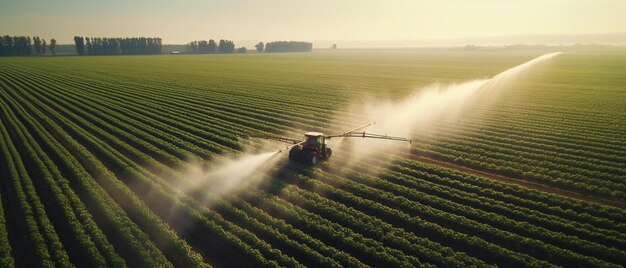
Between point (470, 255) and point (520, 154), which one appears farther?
point (520, 154)

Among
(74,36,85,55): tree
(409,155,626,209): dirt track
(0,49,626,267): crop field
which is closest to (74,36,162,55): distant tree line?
(74,36,85,55): tree

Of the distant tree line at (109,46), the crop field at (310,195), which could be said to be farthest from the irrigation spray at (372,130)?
the distant tree line at (109,46)

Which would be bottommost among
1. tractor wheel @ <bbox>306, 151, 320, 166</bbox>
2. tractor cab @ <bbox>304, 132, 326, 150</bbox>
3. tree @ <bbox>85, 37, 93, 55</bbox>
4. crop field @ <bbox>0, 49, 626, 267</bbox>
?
crop field @ <bbox>0, 49, 626, 267</bbox>

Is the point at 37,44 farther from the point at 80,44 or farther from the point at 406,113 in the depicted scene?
the point at 406,113

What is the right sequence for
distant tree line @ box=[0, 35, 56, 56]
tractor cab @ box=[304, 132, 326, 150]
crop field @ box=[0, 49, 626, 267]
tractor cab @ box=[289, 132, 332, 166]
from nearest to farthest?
1. crop field @ box=[0, 49, 626, 267]
2. tractor cab @ box=[304, 132, 326, 150]
3. tractor cab @ box=[289, 132, 332, 166]
4. distant tree line @ box=[0, 35, 56, 56]

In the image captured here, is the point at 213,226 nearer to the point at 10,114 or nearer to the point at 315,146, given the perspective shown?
the point at 315,146

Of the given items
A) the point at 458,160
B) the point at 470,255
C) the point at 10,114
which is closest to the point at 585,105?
the point at 458,160

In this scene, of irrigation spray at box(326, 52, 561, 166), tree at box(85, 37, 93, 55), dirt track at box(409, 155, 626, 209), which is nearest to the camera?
dirt track at box(409, 155, 626, 209)

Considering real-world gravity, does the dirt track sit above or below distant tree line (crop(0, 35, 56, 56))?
below

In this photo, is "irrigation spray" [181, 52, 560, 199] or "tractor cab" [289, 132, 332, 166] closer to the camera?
"irrigation spray" [181, 52, 560, 199]

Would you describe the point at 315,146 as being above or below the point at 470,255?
above

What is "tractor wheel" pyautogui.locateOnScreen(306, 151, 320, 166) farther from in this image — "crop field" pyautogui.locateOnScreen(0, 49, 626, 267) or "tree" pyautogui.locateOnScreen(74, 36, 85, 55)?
"tree" pyautogui.locateOnScreen(74, 36, 85, 55)
